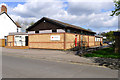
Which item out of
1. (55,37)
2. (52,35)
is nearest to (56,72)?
(55,37)

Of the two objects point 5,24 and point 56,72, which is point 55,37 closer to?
point 56,72

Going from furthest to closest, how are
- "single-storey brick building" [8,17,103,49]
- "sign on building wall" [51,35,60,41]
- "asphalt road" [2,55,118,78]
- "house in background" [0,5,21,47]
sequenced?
"house in background" [0,5,21,47], "sign on building wall" [51,35,60,41], "single-storey brick building" [8,17,103,49], "asphalt road" [2,55,118,78]

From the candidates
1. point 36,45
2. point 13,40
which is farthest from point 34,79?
point 13,40

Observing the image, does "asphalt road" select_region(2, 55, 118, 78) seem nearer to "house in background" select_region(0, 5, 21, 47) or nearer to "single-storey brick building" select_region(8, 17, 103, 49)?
"single-storey brick building" select_region(8, 17, 103, 49)

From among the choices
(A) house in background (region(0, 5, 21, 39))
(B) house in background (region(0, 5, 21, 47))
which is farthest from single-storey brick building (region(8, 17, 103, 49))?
(A) house in background (region(0, 5, 21, 39))

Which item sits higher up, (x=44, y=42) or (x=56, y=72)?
(x=44, y=42)

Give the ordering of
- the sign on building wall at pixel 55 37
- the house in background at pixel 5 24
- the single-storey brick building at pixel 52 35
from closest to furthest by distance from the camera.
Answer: the single-storey brick building at pixel 52 35 → the sign on building wall at pixel 55 37 → the house in background at pixel 5 24

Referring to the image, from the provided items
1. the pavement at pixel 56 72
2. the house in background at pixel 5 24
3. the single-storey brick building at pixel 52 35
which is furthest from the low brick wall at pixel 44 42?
the house in background at pixel 5 24

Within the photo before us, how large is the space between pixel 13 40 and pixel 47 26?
37.3ft

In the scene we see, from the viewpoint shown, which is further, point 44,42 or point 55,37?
point 44,42

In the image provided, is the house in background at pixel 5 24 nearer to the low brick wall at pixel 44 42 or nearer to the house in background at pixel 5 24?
the house in background at pixel 5 24

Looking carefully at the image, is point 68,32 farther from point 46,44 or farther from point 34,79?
point 34,79

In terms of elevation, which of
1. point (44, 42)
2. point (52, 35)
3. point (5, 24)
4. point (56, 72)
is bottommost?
point (56, 72)

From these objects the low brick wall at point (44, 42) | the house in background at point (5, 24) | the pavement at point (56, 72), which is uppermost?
the house in background at point (5, 24)
